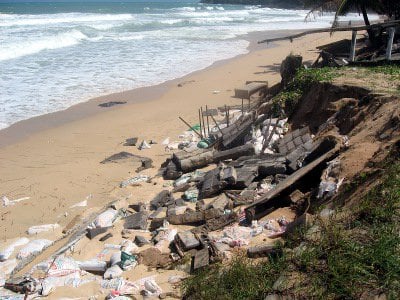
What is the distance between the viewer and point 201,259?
600cm

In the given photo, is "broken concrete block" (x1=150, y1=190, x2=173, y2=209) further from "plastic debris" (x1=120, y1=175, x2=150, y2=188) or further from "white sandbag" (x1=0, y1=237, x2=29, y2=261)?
"white sandbag" (x1=0, y1=237, x2=29, y2=261)

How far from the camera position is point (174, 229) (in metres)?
7.41

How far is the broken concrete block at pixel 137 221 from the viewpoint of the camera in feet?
25.5

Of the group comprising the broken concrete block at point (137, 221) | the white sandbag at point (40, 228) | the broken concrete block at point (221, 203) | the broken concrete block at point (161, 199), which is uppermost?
the broken concrete block at point (221, 203)

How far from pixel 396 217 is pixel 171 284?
3.03 m

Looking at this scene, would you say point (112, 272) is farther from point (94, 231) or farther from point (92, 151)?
point (92, 151)

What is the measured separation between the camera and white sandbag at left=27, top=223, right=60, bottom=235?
8203mm

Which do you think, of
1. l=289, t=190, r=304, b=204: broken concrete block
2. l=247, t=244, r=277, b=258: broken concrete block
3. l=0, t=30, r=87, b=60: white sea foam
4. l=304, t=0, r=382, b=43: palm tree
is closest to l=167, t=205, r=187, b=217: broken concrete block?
l=289, t=190, r=304, b=204: broken concrete block

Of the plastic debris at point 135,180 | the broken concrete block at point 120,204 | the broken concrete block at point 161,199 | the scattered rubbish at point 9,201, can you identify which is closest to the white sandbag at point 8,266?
the broken concrete block at point 120,204

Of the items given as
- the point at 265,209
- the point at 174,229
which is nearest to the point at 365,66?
the point at 265,209

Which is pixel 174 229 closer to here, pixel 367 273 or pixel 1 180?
pixel 367 273

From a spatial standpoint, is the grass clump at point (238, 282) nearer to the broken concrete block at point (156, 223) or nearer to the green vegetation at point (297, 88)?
the broken concrete block at point (156, 223)

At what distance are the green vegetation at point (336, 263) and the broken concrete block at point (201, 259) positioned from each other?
23 cm

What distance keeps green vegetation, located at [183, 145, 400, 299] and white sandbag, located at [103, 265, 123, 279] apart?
1339 millimetres
